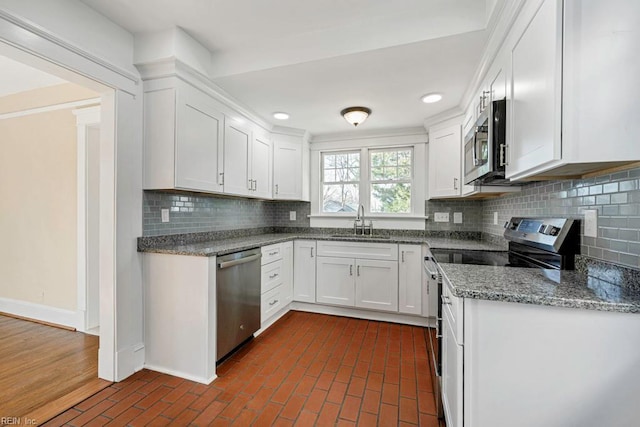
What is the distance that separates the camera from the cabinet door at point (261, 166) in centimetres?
309

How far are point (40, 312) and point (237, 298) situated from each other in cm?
242

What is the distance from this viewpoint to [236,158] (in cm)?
278

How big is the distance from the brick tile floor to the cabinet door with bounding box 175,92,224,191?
4.75ft

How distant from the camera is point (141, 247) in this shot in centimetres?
207

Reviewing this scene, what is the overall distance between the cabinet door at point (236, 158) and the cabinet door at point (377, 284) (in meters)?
1.55

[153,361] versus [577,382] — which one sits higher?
[577,382]

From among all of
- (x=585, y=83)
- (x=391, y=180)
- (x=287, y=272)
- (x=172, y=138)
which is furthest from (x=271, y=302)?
(x=585, y=83)

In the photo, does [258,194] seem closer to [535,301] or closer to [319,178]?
[319,178]

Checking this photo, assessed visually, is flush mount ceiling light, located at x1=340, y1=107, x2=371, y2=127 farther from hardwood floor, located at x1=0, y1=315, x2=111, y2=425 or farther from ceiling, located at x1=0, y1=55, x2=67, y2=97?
hardwood floor, located at x1=0, y1=315, x2=111, y2=425

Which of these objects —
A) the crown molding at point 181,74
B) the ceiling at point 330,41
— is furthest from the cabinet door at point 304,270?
the crown molding at point 181,74

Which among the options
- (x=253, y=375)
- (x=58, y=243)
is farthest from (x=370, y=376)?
(x=58, y=243)

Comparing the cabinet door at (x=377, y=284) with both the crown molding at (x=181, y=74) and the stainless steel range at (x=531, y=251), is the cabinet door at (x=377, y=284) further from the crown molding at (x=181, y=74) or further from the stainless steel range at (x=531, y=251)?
the crown molding at (x=181, y=74)

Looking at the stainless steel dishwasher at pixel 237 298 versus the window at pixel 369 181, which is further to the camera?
the window at pixel 369 181

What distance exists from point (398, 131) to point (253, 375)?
10.2 ft
